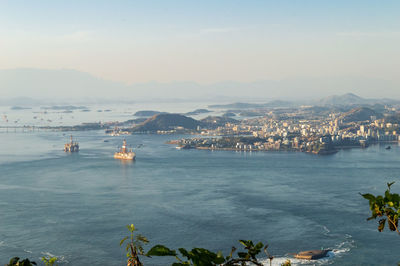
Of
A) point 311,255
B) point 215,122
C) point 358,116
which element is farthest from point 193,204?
point 358,116

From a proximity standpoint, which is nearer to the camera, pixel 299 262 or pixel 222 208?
pixel 299 262

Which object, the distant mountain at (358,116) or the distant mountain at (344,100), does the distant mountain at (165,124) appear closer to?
the distant mountain at (358,116)

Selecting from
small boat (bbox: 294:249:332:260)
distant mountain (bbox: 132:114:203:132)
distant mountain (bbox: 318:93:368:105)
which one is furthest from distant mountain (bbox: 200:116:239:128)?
distant mountain (bbox: 318:93:368:105)

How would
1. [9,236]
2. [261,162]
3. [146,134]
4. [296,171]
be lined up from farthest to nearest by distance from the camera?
[146,134] < [261,162] < [296,171] < [9,236]

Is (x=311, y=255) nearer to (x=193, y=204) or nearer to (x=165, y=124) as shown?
(x=193, y=204)

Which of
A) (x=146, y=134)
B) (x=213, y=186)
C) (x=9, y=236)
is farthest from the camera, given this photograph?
(x=146, y=134)

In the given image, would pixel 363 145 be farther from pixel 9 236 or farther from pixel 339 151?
pixel 9 236

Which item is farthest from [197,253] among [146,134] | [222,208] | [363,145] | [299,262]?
[146,134]
